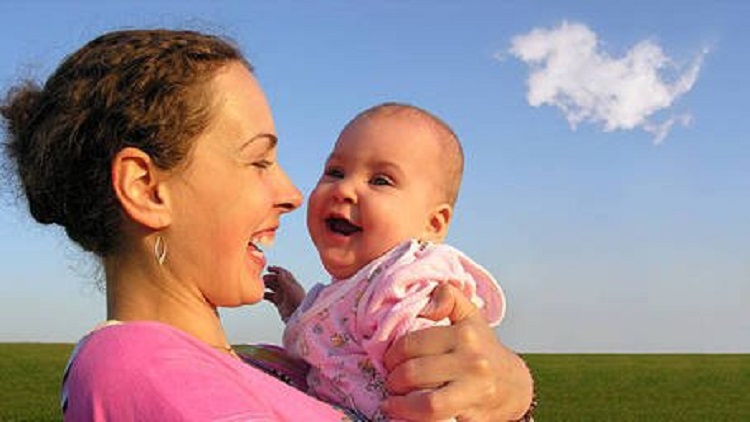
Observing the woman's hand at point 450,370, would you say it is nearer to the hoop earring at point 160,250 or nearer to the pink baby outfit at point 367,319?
the pink baby outfit at point 367,319

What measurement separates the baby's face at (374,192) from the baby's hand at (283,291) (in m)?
0.37

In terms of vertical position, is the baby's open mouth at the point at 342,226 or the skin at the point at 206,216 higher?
the baby's open mouth at the point at 342,226

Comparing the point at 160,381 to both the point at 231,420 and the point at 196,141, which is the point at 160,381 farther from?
the point at 196,141

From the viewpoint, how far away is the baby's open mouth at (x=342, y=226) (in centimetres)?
352

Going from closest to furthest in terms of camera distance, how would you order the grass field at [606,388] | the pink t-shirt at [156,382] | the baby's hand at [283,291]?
the pink t-shirt at [156,382] → the baby's hand at [283,291] → the grass field at [606,388]

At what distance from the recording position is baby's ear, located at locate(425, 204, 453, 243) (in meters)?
3.70

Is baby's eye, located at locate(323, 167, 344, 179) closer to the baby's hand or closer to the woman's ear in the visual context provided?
the baby's hand

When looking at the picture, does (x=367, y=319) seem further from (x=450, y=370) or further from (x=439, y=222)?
(x=439, y=222)

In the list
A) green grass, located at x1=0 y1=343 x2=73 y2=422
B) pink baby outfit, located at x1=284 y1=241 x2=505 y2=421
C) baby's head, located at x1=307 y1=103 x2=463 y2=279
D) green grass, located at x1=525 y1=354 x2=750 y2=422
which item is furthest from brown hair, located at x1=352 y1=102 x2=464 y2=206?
green grass, located at x1=525 y1=354 x2=750 y2=422

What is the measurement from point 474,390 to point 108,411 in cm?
99

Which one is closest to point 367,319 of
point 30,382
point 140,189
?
point 140,189

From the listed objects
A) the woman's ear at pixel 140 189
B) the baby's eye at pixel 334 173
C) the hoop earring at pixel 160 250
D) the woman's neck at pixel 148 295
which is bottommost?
the woman's neck at pixel 148 295

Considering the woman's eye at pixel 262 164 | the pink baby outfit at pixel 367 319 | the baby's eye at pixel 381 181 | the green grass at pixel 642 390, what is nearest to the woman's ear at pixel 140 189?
the woman's eye at pixel 262 164

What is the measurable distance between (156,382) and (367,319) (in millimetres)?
940
